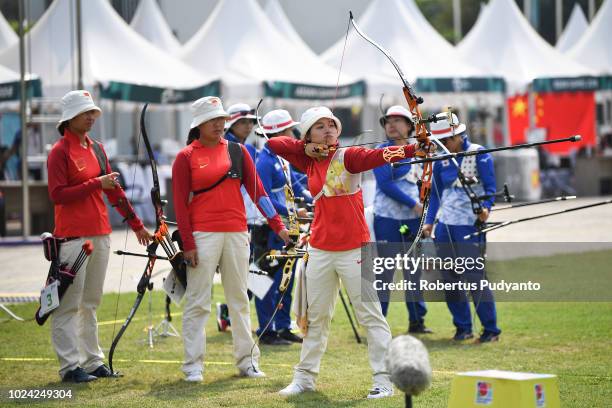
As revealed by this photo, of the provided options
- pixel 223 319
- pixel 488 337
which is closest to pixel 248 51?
pixel 223 319

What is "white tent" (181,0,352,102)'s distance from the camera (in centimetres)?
2597

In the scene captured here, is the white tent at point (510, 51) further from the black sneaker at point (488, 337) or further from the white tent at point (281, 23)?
the black sneaker at point (488, 337)

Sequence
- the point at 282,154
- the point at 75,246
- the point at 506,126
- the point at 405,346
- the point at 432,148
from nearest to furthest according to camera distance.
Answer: the point at 405,346
the point at 432,148
the point at 282,154
the point at 75,246
the point at 506,126

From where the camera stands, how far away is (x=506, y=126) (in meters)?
31.6

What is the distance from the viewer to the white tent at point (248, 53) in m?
26.0

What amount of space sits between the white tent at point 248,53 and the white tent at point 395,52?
1014 millimetres

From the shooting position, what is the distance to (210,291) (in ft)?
26.9

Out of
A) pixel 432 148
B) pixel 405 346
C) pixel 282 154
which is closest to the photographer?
pixel 405 346

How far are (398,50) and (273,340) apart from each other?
18.4 metres

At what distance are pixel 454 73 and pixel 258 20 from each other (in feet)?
16.5

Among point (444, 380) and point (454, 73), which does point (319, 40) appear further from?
point (444, 380)

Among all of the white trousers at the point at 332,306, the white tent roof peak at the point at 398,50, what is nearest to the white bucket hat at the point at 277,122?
the white trousers at the point at 332,306

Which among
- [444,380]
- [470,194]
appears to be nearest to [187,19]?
[470,194]

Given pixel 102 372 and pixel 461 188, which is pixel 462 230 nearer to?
pixel 461 188
